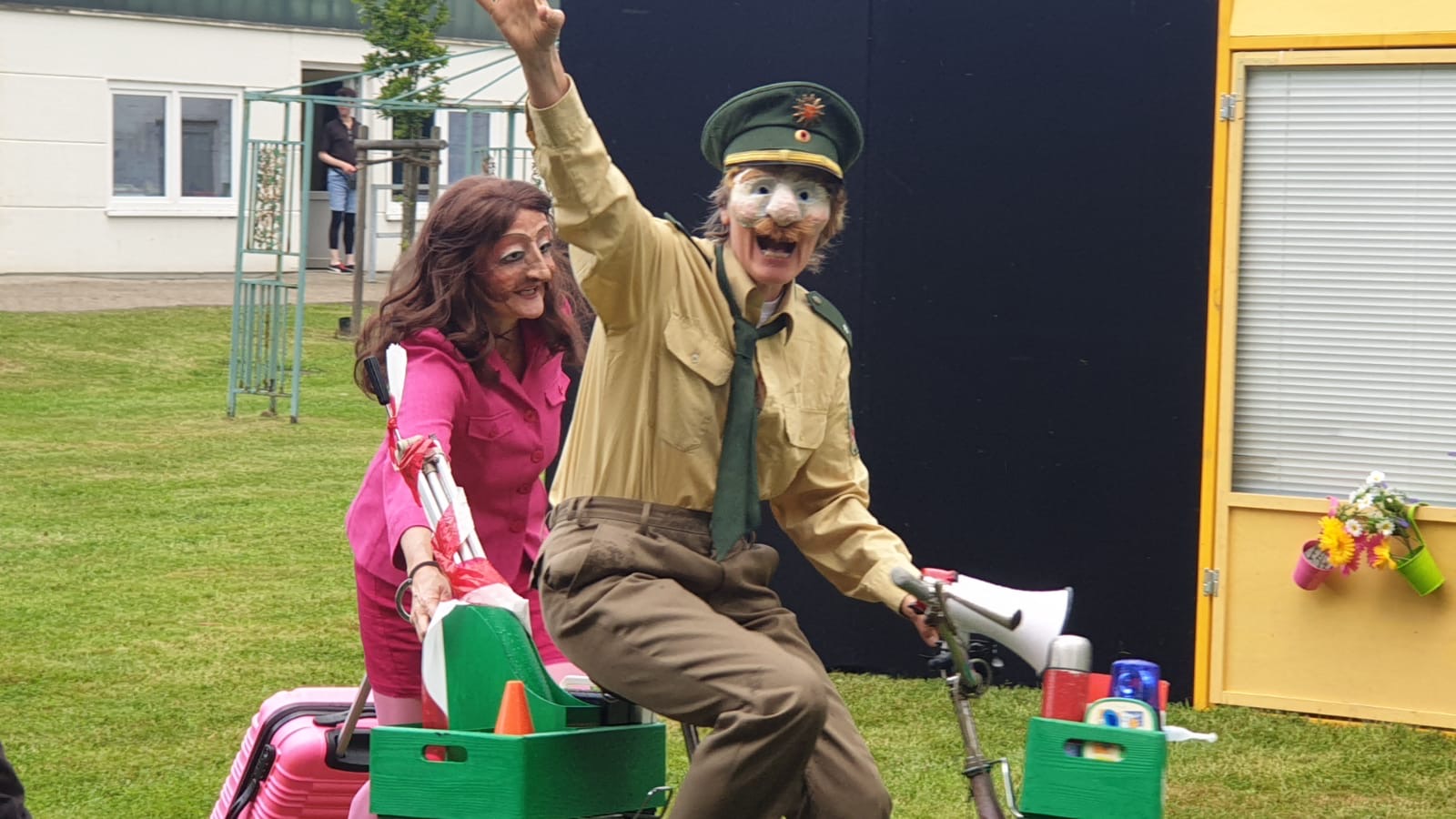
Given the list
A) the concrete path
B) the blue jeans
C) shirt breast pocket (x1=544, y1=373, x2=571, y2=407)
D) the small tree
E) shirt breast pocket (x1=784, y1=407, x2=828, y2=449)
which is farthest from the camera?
the blue jeans

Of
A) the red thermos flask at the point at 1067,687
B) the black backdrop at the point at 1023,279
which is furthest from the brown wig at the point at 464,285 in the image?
the black backdrop at the point at 1023,279

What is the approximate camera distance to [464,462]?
4238mm

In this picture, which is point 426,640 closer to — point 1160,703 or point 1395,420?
point 1160,703

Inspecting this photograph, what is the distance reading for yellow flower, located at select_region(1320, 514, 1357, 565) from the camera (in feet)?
20.8

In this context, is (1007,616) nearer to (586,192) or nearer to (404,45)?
(586,192)

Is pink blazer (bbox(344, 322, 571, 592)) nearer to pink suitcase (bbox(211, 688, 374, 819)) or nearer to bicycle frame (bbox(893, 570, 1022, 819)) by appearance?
pink suitcase (bbox(211, 688, 374, 819))

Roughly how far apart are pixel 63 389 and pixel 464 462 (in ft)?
39.8

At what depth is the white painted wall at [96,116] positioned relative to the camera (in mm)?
22688

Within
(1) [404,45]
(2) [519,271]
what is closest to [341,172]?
(1) [404,45]

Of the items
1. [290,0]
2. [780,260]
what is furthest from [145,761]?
[290,0]

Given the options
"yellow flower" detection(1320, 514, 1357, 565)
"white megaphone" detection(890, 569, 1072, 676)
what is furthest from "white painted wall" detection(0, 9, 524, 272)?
"white megaphone" detection(890, 569, 1072, 676)

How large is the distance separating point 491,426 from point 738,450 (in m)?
Answer: 0.79

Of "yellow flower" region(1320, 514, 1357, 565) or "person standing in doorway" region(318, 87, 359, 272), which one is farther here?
"person standing in doorway" region(318, 87, 359, 272)

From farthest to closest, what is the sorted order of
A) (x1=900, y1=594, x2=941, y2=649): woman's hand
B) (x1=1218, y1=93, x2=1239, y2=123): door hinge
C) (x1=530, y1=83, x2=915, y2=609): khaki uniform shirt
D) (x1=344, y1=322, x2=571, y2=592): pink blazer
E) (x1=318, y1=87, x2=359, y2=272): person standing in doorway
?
(x1=318, y1=87, x2=359, y2=272): person standing in doorway < (x1=1218, y1=93, x2=1239, y2=123): door hinge < (x1=344, y1=322, x2=571, y2=592): pink blazer < (x1=900, y1=594, x2=941, y2=649): woman's hand < (x1=530, y1=83, x2=915, y2=609): khaki uniform shirt
